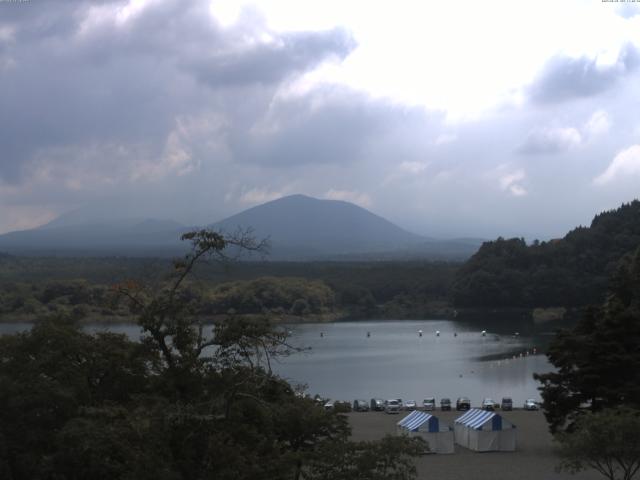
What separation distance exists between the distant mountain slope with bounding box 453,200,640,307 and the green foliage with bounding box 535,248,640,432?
3798 centimetres

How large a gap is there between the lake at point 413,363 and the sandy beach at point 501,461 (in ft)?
16.1

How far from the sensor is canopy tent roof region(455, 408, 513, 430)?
45.0 feet

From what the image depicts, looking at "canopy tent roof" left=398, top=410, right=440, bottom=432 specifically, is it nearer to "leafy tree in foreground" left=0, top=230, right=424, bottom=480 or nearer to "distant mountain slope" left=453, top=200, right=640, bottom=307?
"leafy tree in foreground" left=0, top=230, right=424, bottom=480

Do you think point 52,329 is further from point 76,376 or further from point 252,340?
point 252,340

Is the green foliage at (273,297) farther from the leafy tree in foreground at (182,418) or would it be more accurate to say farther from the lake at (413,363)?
the leafy tree in foreground at (182,418)

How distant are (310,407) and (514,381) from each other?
724 inches

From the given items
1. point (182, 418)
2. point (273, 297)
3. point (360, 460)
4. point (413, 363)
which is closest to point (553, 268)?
point (273, 297)

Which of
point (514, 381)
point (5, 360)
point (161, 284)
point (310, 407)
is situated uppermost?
point (161, 284)

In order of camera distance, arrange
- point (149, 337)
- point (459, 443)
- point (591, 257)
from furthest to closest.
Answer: point (591, 257) → point (459, 443) → point (149, 337)

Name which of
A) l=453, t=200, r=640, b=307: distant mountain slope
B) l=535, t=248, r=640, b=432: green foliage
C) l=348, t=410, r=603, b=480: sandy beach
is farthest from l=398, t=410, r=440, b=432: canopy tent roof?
l=453, t=200, r=640, b=307: distant mountain slope

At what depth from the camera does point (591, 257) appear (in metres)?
54.2

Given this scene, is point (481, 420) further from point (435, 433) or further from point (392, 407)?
point (392, 407)

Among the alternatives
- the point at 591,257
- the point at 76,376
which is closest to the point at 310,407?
the point at 76,376

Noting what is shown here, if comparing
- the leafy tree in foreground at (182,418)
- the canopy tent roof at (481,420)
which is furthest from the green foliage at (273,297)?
the leafy tree in foreground at (182,418)
